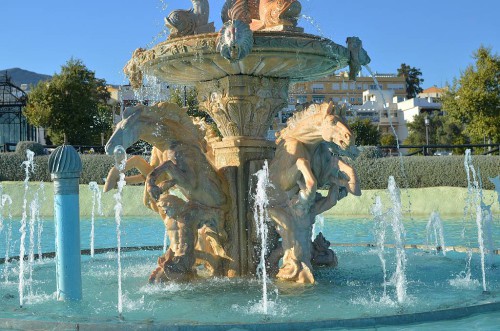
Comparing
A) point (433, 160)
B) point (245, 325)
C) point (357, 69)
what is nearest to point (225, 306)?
point (245, 325)

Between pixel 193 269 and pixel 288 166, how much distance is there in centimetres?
142

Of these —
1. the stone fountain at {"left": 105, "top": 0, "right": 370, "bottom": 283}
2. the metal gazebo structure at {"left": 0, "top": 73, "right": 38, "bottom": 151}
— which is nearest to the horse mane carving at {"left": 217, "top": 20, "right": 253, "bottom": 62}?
the stone fountain at {"left": 105, "top": 0, "right": 370, "bottom": 283}

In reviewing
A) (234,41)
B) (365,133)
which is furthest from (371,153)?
(365,133)

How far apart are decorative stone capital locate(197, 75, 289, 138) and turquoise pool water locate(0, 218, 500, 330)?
1.63 meters

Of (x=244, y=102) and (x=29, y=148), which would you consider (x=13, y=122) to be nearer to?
(x=29, y=148)

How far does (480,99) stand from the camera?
28953 millimetres

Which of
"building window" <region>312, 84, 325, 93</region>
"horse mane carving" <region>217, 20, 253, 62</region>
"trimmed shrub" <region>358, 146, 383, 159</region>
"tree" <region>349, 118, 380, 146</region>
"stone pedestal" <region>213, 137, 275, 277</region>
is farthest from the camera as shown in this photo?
"building window" <region>312, 84, 325, 93</region>

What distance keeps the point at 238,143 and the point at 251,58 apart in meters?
0.98

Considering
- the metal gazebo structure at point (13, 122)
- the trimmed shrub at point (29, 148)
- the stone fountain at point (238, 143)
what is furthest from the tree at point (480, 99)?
the metal gazebo structure at point (13, 122)

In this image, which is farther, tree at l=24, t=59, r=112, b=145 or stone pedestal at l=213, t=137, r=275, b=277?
tree at l=24, t=59, r=112, b=145

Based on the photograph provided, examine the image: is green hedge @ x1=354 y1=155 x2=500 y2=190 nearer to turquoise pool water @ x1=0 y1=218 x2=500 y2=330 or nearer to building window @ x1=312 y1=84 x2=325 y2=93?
turquoise pool water @ x1=0 y1=218 x2=500 y2=330

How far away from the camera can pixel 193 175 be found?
6.85m

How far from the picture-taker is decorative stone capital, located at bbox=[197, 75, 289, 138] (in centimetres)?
721

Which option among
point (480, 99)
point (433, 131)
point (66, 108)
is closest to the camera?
point (480, 99)
